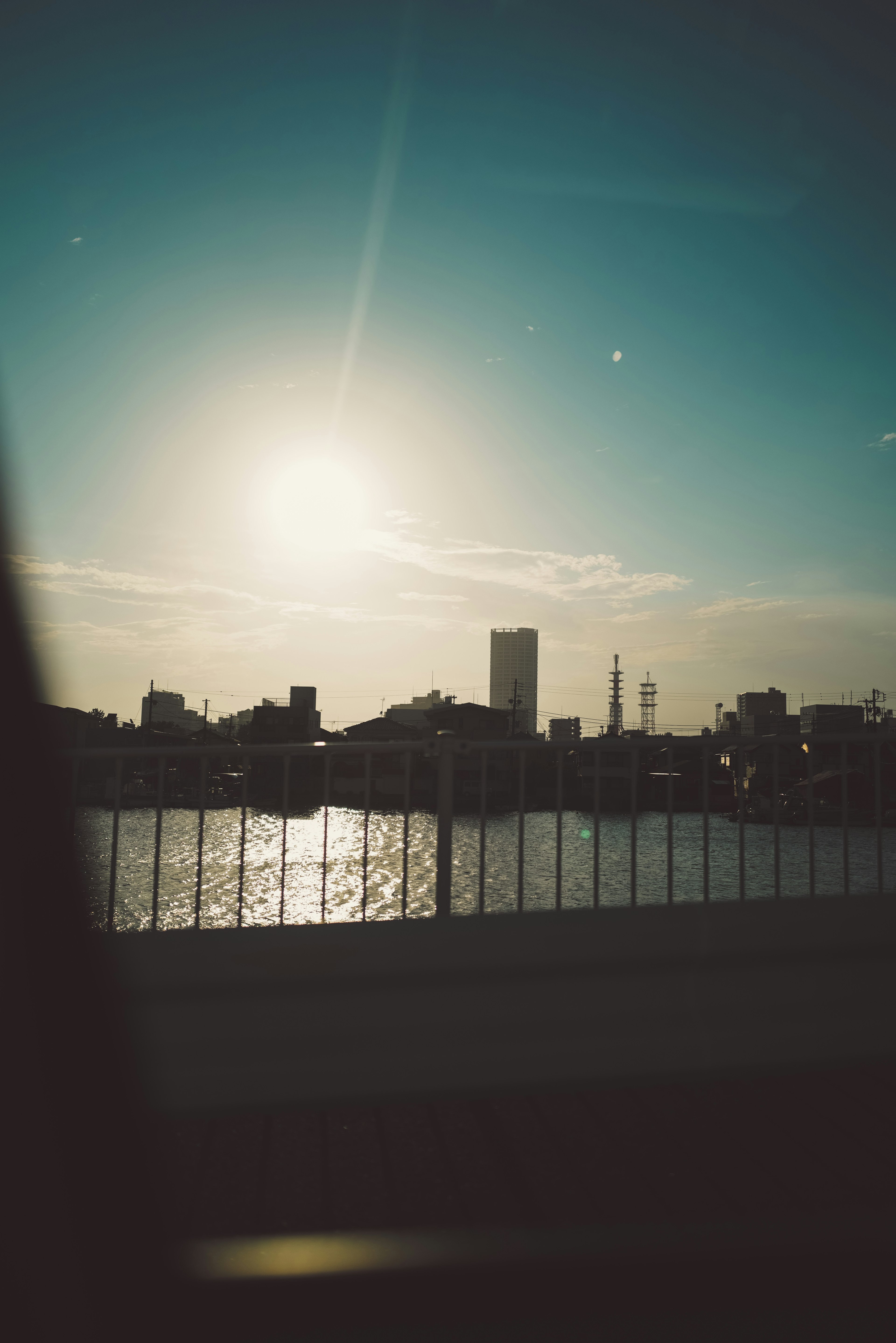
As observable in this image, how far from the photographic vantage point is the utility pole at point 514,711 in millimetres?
42312

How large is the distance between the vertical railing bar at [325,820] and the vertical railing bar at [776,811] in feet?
5.83

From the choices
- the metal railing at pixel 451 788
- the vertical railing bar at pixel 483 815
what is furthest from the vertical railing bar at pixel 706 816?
the vertical railing bar at pixel 483 815

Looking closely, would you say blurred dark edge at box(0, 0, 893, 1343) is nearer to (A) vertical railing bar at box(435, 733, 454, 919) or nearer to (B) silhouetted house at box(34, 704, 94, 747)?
(A) vertical railing bar at box(435, 733, 454, 919)

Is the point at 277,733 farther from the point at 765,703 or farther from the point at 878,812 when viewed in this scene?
the point at 765,703

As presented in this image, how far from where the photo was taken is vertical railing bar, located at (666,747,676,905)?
2.96 meters

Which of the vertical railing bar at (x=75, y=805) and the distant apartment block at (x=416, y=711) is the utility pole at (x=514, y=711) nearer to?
the distant apartment block at (x=416, y=711)

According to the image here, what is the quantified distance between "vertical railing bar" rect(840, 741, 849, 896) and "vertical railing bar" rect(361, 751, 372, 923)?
1.98 m

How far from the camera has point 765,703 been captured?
87.4 metres

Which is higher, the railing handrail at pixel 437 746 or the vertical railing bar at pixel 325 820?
the railing handrail at pixel 437 746

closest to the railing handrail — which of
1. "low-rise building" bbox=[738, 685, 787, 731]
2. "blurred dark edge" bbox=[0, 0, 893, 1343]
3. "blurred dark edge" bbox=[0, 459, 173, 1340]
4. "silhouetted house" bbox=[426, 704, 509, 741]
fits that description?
"blurred dark edge" bbox=[0, 459, 173, 1340]

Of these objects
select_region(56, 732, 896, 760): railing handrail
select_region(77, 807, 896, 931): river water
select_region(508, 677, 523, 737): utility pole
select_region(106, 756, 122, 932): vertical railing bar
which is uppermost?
select_region(508, 677, 523, 737): utility pole

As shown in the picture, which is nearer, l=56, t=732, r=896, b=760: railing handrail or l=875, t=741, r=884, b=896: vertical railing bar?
l=56, t=732, r=896, b=760: railing handrail

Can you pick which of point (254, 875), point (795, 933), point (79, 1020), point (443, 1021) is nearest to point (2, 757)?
point (79, 1020)

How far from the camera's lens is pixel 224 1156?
84.7 inches
